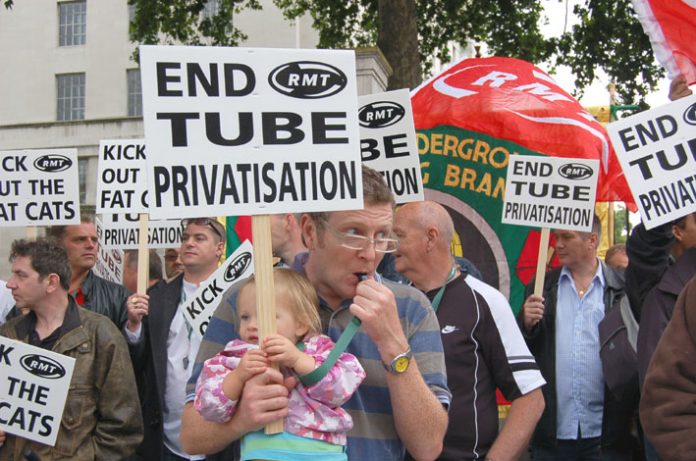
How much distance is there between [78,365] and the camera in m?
4.41

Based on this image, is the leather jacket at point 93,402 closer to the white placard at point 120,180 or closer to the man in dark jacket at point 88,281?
the man in dark jacket at point 88,281

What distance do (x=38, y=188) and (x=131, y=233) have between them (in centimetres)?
124

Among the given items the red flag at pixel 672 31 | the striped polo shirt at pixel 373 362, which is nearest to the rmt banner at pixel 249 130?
the striped polo shirt at pixel 373 362

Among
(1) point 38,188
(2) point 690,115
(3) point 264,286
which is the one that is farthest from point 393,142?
(3) point 264,286

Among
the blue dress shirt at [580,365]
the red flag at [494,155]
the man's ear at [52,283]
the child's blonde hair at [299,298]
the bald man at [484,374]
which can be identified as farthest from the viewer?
the red flag at [494,155]

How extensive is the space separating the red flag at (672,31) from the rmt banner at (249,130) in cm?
263

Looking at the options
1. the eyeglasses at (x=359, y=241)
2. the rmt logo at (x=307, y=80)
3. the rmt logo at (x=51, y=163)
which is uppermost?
the rmt logo at (x=51, y=163)

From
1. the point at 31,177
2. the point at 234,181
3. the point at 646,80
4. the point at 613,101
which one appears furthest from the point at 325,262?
the point at 613,101

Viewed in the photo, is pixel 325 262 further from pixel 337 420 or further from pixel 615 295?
pixel 615 295

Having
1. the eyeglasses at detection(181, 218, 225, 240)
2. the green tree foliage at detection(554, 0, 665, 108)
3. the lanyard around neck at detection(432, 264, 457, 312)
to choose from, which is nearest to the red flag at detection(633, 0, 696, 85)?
the lanyard around neck at detection(432, 264, 457, 312)

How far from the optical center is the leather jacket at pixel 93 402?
4.36 meters

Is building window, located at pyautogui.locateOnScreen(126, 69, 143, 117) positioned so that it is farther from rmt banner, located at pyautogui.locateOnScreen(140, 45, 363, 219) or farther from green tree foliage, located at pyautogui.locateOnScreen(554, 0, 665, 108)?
rmt banner, located at pyautogui.locateOnScreen(140, 45, 363, 219)

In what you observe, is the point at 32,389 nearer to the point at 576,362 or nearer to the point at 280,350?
the point at 280,350

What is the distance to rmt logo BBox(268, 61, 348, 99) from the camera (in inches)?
110
